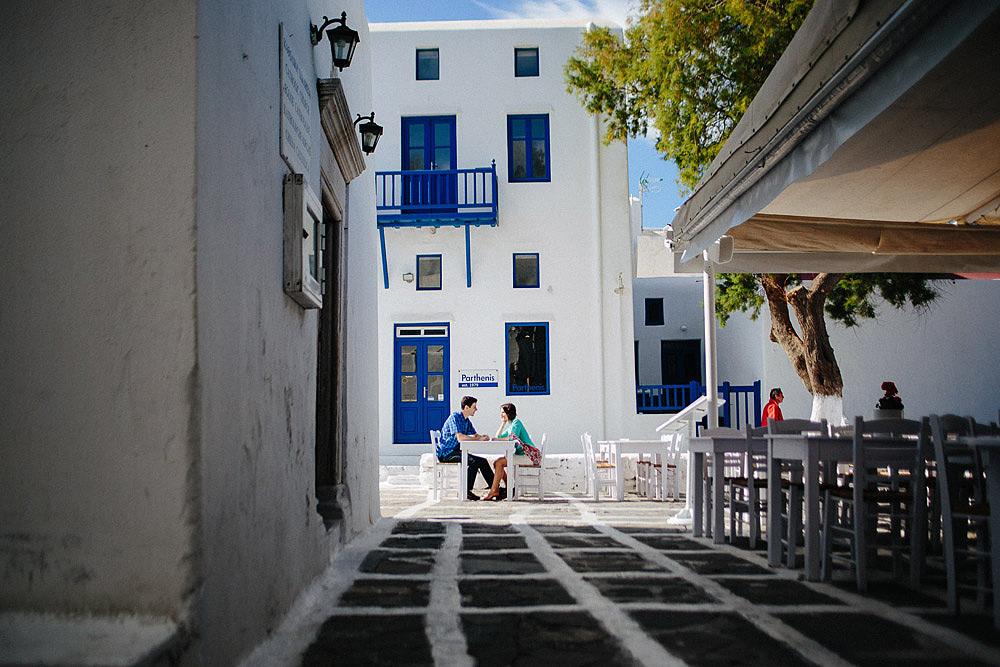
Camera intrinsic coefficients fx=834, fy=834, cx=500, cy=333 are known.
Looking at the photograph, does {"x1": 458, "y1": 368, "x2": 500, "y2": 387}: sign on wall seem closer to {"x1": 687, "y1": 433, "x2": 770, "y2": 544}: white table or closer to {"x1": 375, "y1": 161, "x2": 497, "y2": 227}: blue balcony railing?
{"x1": 375, "y1": 161, "x2": 497, "y2": 227}: blue balcony railing

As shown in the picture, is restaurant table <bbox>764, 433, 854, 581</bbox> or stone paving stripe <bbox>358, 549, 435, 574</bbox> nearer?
restaurant table <bbox>764, 433, 854, 581</bbox>

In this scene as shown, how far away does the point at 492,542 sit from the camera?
20.4 feet

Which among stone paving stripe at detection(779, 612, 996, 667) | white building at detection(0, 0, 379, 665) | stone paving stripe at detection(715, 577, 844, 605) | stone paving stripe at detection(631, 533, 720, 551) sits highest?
white building at detection(0, 0, 379, 665)

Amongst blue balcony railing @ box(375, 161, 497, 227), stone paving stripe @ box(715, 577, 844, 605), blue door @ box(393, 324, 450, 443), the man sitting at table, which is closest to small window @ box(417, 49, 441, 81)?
blue balcony railing @ box(375, 161, 497, 227)

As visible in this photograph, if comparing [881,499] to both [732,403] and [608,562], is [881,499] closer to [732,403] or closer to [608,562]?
[608,562]

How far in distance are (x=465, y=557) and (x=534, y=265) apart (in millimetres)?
11021

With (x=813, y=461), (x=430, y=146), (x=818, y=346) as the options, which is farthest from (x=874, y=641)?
(x=430, y=146)

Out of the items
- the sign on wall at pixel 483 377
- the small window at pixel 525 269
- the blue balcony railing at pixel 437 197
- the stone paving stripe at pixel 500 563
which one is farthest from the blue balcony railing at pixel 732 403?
the stone paving stripe at pixel 500 563

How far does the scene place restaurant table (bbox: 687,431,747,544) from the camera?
609 cm

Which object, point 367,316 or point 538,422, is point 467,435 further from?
point 538,422

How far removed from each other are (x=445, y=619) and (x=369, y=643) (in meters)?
0.48

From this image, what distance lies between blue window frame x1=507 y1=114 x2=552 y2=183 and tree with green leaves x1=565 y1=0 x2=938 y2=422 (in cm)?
407

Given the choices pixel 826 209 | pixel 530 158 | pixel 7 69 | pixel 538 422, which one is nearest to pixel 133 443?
pixel 7 69

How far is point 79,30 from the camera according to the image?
Result: 2527mm
